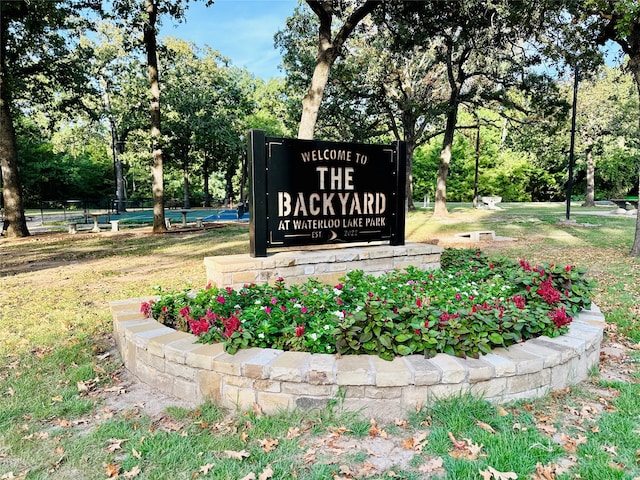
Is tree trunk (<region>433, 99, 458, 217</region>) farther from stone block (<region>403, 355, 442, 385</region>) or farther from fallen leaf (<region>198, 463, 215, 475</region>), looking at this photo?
fallen leaf (<region>198, 463, 215, 475</region>)

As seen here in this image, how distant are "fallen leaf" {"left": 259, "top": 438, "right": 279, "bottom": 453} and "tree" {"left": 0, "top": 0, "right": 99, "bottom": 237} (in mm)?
11215

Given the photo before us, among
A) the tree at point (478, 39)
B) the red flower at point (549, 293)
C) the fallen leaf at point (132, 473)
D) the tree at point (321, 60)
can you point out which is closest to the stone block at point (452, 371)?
the red flower at point (549, 293)

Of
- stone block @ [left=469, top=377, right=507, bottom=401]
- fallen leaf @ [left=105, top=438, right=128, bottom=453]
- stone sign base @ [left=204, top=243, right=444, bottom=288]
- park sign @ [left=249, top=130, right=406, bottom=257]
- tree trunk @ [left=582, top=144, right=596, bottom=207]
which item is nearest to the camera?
fallen leaf @ [left=105, top=438, right=128, bottom=453]

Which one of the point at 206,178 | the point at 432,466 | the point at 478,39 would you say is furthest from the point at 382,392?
the point at 206,178

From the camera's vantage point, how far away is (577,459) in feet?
6.64

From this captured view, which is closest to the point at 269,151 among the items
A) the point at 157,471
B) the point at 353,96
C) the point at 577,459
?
the point at 157,471

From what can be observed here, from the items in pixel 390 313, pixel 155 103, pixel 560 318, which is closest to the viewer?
pixel 390 313

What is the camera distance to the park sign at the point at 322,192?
4438 millimetres

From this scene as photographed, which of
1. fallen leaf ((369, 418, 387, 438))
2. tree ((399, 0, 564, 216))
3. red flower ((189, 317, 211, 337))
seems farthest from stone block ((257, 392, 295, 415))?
tree ((399, 0, 564, 216))

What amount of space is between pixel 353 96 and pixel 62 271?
14362 millimetres

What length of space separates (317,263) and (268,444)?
2661mm

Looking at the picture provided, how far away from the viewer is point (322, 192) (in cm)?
477

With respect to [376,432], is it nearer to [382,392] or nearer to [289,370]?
[382,392]

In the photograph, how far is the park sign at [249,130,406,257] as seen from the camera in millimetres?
4438
